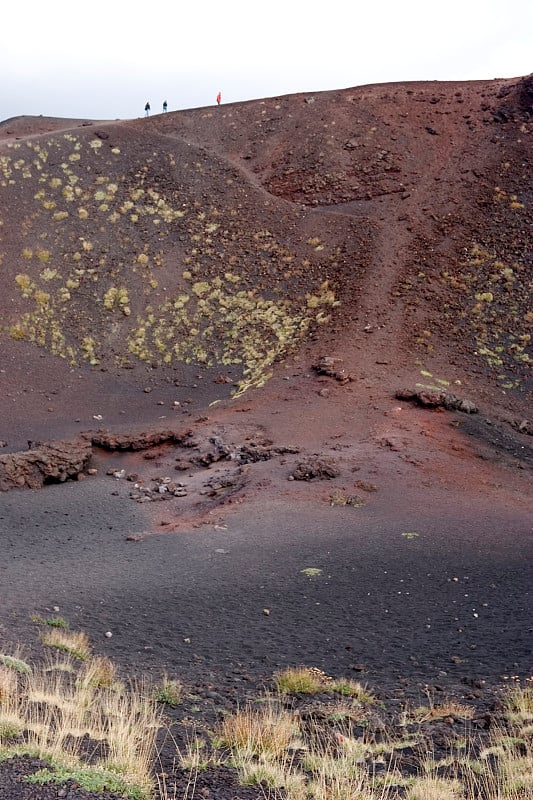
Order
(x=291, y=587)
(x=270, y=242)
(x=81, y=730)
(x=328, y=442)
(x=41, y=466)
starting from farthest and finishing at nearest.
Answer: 1. (x=270, y=242)
2. (x=328, y=442)
3. (x=41, y=466)
4. (x=291, y=587)
5. (x=81, y=730)

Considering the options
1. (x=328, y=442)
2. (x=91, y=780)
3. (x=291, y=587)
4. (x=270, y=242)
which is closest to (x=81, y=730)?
(x=91, y=780)

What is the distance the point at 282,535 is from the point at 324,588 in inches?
95.0

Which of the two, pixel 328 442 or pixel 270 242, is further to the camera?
pixel 270 242

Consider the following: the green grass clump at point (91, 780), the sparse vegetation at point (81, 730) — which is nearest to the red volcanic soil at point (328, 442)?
the green grass clump at point (91, 780)

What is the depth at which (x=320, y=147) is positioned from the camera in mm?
36094

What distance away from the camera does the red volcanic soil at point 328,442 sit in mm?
10883

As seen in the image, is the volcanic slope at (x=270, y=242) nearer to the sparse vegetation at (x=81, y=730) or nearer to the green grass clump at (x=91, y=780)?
the sparse vegetation at (x=81, y=730)

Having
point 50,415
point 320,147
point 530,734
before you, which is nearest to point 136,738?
point 530,734

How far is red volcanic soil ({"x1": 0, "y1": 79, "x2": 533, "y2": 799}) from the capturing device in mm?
10883

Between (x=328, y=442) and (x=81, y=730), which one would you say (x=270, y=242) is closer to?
(x=328, y=442)

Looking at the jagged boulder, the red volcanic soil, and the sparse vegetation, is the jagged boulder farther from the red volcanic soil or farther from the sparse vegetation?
the sparse vegetation

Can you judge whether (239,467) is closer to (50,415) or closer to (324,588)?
(324,588)

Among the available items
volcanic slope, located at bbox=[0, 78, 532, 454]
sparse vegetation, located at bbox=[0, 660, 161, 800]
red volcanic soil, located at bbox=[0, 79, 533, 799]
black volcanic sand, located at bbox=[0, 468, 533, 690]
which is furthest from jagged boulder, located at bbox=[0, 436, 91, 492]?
sparse vegetation, located at bbox=[0, 660, 161, 800]

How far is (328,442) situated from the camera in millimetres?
19641
